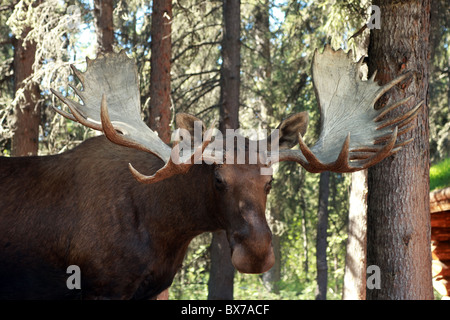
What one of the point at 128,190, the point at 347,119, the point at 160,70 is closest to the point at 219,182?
the point at 128,190

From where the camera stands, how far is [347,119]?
5785 mm

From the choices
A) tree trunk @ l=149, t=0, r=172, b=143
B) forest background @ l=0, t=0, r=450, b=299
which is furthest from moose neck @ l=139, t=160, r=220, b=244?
forest background @ l=0, t=0, r=450, b=299

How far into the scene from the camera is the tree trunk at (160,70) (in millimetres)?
9117

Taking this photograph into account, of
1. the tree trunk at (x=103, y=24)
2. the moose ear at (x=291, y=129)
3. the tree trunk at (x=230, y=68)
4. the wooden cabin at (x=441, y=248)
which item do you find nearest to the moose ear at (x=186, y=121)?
the moose ear at (x=291, y=129)

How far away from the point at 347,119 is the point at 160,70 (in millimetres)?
4445

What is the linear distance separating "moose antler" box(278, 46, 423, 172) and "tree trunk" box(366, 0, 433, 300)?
28 centimetres

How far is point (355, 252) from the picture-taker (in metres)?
10.3

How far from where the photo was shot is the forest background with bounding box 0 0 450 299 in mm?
10523

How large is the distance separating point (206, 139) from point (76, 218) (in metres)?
1.67

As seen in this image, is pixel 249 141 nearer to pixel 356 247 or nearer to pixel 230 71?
pixel 356 247

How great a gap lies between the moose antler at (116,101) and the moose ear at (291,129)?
3.75ft

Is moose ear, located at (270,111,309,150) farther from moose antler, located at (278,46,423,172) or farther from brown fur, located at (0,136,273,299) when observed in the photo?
brown fur, located at (0,136,273,299)
